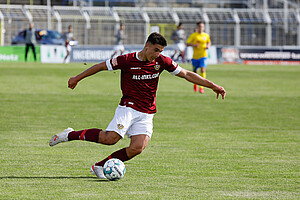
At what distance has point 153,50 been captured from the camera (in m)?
7.15

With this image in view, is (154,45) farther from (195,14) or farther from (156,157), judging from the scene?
(195,14)

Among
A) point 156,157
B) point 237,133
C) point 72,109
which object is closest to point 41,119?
point 72,109

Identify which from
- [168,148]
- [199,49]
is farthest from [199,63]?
[168,148]

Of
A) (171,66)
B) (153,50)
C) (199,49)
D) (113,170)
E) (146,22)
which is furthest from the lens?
(146,22)

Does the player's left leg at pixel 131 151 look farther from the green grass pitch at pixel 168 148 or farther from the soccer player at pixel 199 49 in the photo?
the soccer player at pixel 199 49

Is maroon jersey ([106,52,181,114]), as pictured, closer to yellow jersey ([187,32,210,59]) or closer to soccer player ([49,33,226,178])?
soccer player ([49,33,226,178])

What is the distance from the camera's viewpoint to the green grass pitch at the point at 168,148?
6625 mm

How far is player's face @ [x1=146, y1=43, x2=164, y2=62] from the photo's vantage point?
23.3 ft

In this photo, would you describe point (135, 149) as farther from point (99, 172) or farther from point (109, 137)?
point (99, 172)

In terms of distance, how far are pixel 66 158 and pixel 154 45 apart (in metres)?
2.34

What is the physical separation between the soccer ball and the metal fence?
39195 millimetres

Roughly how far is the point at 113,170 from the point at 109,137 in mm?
446

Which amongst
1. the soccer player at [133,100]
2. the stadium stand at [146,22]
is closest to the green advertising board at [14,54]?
the stadium stand at [146,22]

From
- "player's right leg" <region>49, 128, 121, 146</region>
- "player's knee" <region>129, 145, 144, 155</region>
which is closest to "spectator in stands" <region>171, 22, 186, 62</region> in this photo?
"player's right leg" <region>49, 128, 121, 146</region>
